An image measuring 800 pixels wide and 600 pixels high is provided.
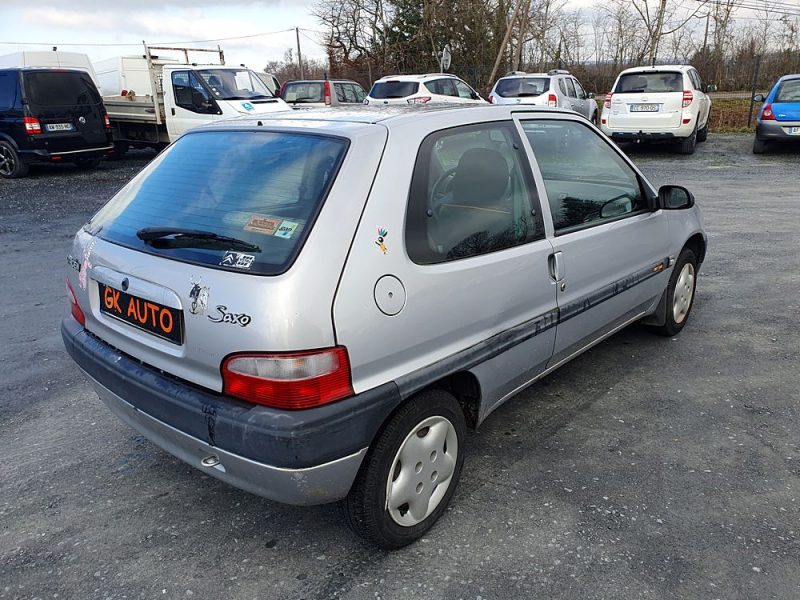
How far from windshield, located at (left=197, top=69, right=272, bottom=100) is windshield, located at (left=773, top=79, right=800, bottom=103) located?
10677mm

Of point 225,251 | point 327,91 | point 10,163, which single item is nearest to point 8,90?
point 10,163

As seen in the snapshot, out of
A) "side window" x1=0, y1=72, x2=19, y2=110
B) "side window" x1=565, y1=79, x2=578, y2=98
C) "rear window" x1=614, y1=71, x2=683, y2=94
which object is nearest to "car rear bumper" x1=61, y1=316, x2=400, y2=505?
"side window" x1=0, y1=72, x2=19, y2=110

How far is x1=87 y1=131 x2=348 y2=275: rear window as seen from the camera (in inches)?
90.7

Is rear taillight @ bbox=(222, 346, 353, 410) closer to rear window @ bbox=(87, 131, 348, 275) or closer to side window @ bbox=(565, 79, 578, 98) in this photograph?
rear window @ bbox=(87, 131, 348, 275)

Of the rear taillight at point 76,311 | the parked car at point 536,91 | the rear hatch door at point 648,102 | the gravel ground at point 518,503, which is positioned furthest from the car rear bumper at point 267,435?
the parked car at point 536,91

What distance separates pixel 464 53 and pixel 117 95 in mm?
20822

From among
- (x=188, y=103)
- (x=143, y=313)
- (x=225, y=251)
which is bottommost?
(x=143, y=313)

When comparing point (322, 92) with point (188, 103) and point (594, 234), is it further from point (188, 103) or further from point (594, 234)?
point (594, 234)

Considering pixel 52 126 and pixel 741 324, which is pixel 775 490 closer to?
pixel 741 324

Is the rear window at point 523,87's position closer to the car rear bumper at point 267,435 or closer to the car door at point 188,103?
the car door at point 188,103

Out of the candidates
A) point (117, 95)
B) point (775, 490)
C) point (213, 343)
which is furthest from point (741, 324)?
point (117, 95)

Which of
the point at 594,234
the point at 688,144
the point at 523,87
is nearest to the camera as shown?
the point at 594,234

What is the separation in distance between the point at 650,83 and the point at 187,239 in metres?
13.8

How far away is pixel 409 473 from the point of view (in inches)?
100
